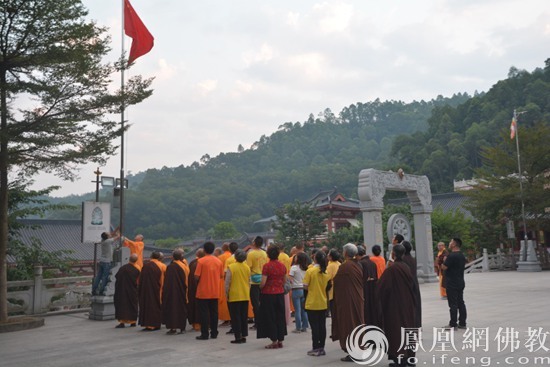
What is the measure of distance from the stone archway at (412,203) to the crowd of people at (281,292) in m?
7.24

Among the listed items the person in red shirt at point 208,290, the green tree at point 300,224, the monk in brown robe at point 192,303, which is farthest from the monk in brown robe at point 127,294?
the green tree at point 300,224

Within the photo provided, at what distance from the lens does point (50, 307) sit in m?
12.5

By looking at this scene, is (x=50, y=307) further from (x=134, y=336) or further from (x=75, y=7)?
(x=75, y=7)

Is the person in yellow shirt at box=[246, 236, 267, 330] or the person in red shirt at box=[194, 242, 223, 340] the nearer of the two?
the person in red shirt at box=[194, 242, 223, 340]

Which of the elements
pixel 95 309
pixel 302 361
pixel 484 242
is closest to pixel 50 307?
pixel 95 309

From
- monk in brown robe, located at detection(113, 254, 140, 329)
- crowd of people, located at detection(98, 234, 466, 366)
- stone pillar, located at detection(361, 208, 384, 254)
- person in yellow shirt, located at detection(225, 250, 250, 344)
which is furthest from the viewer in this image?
stone pillar, located at detection(361, 208, 384, 254)

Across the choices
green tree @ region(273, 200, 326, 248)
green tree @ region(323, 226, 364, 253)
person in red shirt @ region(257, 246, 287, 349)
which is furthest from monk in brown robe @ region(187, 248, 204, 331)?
green tree @ region(273, 200, 326, 248)

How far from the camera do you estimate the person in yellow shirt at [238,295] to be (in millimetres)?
7949

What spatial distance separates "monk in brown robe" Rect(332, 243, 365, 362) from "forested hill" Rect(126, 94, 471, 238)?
47164 mm

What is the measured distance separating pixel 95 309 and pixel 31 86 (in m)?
5.23

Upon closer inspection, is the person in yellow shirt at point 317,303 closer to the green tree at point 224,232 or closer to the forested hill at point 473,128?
the forested hill at point 473,128

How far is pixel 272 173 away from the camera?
9162 centimetres

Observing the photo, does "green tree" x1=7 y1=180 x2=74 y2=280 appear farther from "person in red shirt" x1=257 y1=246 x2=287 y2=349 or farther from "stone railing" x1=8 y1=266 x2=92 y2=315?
"person in red shirt" x1=257 y1=246 x2=287 y2=349

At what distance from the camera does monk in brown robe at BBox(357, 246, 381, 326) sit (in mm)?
7232
